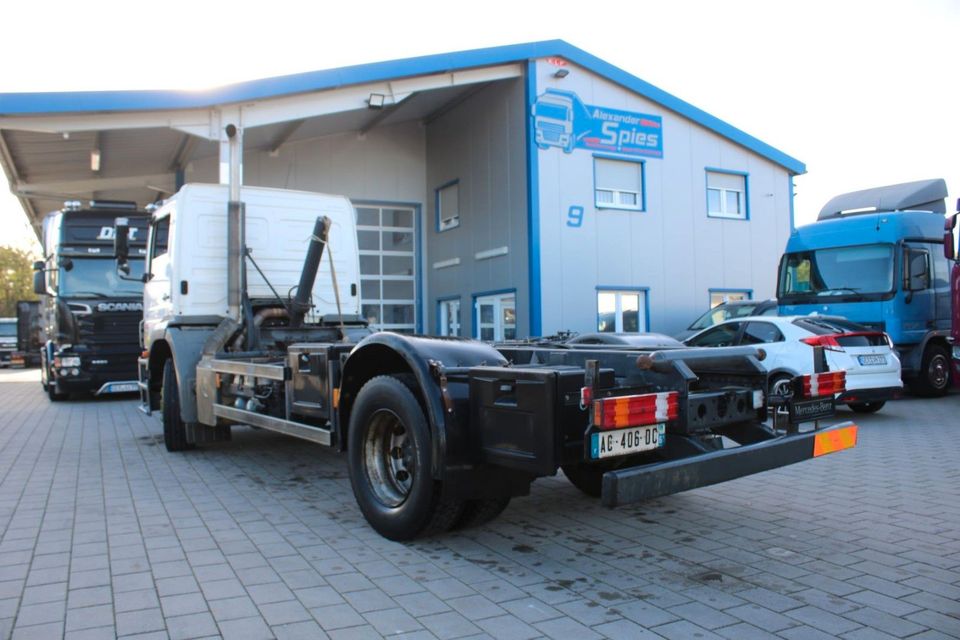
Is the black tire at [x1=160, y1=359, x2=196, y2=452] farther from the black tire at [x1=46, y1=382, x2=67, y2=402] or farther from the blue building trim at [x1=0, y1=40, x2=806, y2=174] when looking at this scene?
the black tire at [x1=46, y1=382, x2=67, y2=402]

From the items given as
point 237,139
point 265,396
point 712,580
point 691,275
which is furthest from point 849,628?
point 691,275

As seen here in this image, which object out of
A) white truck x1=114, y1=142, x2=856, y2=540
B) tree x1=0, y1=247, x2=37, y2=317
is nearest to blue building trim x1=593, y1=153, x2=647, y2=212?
white truck x1=114, y1=142, x2=856, y2=540

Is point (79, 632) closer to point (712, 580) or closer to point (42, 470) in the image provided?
point (712, 580)

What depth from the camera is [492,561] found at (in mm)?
4391

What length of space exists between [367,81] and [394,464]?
1195 centimetres

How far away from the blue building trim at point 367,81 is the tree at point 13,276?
158 ft

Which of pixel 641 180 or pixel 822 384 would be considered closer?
pixel 822 384

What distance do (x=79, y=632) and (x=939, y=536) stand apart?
194 inches

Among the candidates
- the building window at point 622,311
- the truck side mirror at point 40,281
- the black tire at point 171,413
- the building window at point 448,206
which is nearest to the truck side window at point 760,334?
the building window at point 622,311

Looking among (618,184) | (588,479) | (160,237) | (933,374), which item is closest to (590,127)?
(618,184)

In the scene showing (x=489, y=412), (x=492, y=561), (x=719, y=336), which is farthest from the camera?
(x=719, y=336)

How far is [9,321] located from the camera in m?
33.7

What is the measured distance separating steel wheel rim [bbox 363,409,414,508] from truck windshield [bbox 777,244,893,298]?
10.1m

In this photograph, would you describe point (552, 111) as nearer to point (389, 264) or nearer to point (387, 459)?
point (389, 264)
